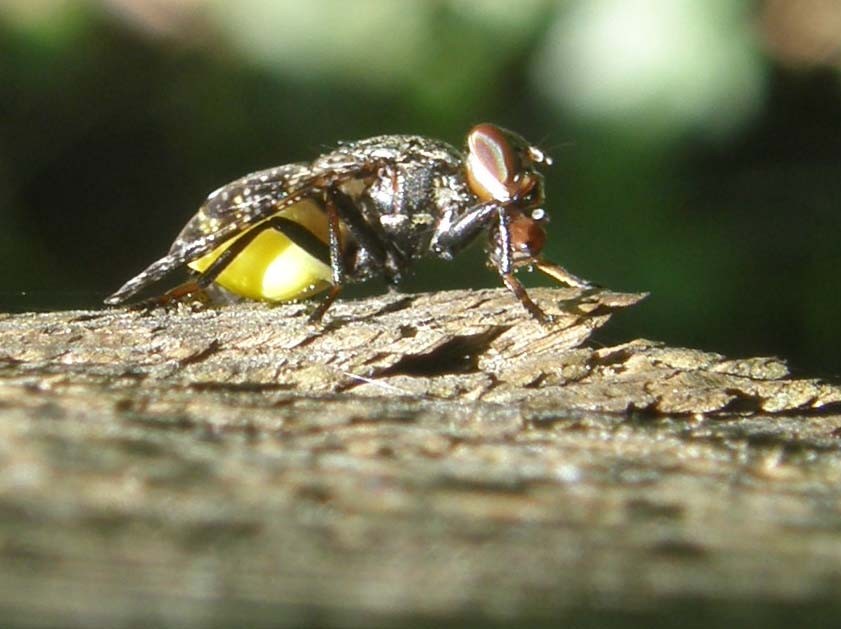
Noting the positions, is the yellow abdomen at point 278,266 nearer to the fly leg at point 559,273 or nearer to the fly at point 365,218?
the fly at point 365,218

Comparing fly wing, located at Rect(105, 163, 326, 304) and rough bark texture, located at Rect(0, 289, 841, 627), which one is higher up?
fly wing, located at Rect(105, 163, 326, 304)

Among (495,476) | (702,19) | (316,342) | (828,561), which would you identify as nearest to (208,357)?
(316,342)

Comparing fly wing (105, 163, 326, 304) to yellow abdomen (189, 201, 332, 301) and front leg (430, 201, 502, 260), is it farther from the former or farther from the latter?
front leg (430, 201, 502, 260)

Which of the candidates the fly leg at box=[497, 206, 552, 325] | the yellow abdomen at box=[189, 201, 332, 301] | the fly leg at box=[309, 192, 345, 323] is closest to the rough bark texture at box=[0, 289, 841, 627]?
the fly leg at box=[497, 206, 552, 325]

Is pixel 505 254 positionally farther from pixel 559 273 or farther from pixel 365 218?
pixel 365 218

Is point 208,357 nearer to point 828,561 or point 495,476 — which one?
point 495,476

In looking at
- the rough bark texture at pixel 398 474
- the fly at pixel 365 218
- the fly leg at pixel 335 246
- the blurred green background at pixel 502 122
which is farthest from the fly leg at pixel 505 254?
the blurred green background at pixel 502 122

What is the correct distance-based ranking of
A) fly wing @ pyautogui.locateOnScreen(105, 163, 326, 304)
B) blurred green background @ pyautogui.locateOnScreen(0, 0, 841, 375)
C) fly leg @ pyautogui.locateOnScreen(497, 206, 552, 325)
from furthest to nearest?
blurred green background @ pyautogui.locateOnScreen(0, 0, 841, 375) → fly wing @ pyautogui.locateOnScreen(105, 163, 326, 304) → fly leg @ pyautogui.locateOnScreen(497, 206, 552, 325)
